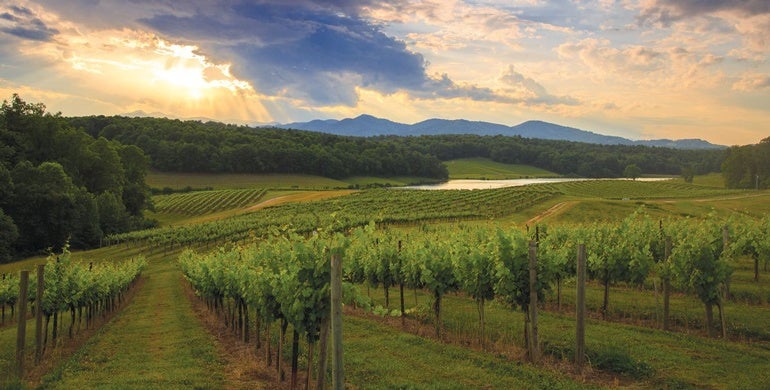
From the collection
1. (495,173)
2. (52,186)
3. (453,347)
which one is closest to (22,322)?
(453,347)

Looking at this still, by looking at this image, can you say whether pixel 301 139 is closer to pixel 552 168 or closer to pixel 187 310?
pixel 552 168

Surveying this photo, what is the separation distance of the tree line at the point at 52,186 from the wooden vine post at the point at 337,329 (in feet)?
176

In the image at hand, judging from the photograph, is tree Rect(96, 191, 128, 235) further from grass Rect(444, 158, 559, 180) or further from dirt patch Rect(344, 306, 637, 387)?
grass Rect(444, 158, 559, 180)

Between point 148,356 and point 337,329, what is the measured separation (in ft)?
30.9

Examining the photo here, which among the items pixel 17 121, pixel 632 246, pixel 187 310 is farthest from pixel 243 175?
pixel 632 246

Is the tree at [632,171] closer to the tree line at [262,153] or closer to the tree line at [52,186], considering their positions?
the tree line at [262,153]

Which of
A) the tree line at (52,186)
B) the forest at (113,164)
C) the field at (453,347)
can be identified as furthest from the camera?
the forest at (113,164)

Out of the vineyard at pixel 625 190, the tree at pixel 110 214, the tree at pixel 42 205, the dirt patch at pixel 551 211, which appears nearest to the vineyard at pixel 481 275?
the dirt patch at pixel 551 211

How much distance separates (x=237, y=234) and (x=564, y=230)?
123 ft

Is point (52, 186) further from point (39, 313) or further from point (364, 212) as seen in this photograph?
point (39, 313)

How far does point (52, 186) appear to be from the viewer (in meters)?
55.5

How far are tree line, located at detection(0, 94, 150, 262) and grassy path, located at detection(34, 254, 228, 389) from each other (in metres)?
38.2

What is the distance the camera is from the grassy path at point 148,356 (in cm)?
1174

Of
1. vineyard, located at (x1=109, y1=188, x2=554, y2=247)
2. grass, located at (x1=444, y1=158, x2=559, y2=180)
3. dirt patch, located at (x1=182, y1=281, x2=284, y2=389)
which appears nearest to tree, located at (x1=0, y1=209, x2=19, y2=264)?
vineyard, located at (x1=109, y1=188, x2=554, y2=247)
